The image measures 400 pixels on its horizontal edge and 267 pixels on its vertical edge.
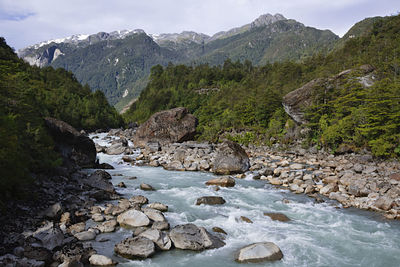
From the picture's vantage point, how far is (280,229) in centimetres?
1246

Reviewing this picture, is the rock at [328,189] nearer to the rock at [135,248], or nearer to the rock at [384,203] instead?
the rock at [384,203]

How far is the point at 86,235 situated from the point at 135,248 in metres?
2.50

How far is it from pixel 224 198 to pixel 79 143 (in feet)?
52.2

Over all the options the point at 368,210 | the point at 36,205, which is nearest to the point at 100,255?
the point at 36,205

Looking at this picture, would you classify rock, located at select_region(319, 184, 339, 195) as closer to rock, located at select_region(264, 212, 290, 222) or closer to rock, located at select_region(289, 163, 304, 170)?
rock, located at select_region(264, 212, 290, 222)

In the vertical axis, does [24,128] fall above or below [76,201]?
above

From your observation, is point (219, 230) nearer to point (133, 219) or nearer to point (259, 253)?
point (259, 253)

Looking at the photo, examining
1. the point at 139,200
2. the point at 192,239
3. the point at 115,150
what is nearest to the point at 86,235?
the point at 192,239

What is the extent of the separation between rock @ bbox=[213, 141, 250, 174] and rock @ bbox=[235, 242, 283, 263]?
590 inches

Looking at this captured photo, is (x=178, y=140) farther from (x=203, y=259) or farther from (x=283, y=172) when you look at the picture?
(x=203, y=259)

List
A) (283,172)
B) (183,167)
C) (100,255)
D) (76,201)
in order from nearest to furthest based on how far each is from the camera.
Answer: (100,255) → (76,201) → (283,172) → (183,167)

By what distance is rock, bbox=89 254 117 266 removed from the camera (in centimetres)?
903

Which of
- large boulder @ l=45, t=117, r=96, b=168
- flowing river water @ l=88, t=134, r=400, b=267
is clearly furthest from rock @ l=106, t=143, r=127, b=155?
flowing river water @ l=88, t=134, r=400, b=267

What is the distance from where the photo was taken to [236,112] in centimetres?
5606
